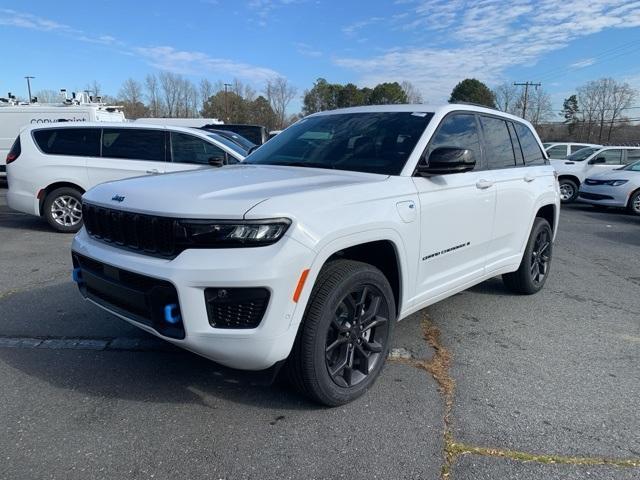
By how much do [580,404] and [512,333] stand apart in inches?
47.0

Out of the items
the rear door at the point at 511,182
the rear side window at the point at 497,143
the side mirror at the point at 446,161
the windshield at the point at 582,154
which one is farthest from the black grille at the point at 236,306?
the windshield at the point at 582,154

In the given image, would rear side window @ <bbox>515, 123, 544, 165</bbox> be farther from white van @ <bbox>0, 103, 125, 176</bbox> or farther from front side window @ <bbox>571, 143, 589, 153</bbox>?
front side window @ <bbox>571, 143, 589, 153</bbox>

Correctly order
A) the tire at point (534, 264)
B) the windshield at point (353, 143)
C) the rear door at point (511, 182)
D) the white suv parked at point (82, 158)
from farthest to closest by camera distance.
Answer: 1. the white suv parked at point (82, 158)
2. the tire at point (534, 264)
3. the rear door at point (511, 182)
4. the windshield at point (353, 143)

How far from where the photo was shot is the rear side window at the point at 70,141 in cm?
853

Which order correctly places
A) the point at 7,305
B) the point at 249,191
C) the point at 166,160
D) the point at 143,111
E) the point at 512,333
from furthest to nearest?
the point at 143,111 → the point at 166,160 → the point at 7,305 → the point at 512,333 → the point at 249,191

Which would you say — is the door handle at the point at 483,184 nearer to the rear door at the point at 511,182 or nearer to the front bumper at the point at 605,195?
the rear door at the point at 511,182

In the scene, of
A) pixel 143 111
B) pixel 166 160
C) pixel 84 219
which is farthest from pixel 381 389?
pixel 143 111

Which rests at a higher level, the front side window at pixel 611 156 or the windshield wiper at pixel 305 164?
the windshield wiper at pixel 305 164

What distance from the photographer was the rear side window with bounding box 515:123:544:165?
5133mm

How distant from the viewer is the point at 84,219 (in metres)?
3.39

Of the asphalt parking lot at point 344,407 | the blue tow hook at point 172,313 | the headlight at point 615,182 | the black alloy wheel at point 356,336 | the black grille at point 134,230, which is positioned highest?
the black grille at point 134,230

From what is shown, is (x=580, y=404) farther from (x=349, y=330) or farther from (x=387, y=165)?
(x=387, y=165)

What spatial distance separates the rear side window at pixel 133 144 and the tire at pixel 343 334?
649 cm

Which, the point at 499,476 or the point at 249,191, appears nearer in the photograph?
the point at 499,476
